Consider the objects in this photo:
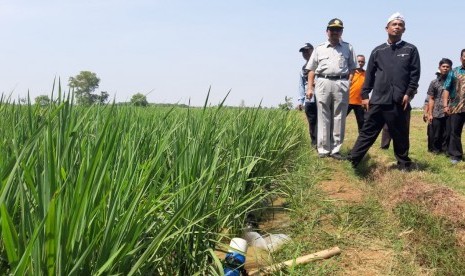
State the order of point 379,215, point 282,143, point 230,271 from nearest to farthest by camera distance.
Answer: point 230,271 < point 379,215 < point 282,143

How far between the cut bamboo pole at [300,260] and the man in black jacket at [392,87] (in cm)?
256

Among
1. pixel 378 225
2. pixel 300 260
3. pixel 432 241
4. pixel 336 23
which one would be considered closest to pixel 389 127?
pixel 336 23

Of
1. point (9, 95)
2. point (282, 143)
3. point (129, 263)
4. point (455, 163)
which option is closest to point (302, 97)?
point (455, 163)

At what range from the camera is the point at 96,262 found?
1.07 meters

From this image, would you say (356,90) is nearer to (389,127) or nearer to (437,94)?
(437,94)

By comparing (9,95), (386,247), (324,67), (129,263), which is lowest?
(386,247)

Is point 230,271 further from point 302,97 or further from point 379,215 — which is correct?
point 302,97

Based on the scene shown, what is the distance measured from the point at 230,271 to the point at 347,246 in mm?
882

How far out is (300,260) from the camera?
204 centimetres

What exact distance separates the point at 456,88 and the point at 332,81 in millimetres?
1969

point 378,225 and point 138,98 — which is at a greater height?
point 138,98

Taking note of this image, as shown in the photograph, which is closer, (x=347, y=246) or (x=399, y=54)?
(x=347, y=246)

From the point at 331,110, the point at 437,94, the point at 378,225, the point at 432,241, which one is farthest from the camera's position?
the point at 437,94

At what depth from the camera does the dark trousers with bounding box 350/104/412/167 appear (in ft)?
14.5
